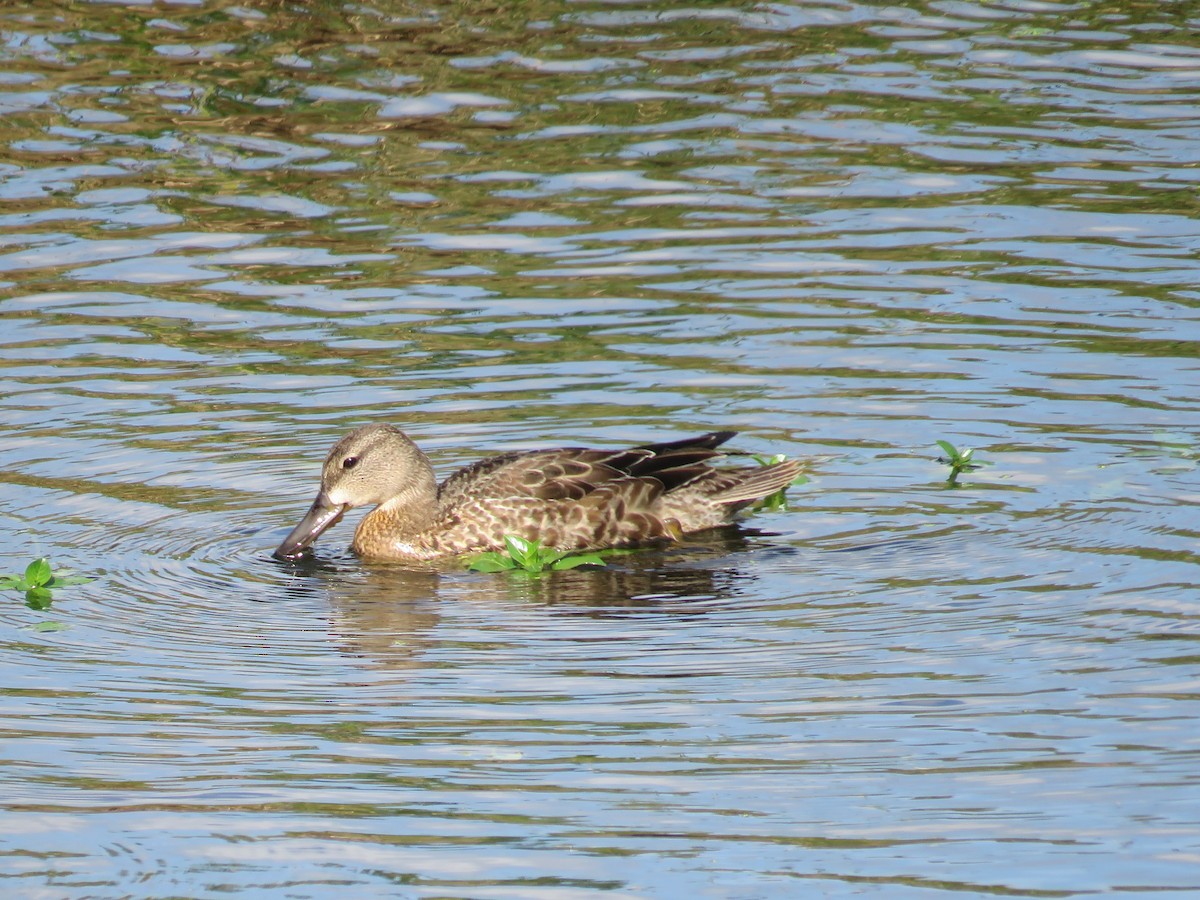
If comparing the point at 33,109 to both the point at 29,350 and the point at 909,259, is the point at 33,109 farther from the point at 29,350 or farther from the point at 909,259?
the point at 909,259

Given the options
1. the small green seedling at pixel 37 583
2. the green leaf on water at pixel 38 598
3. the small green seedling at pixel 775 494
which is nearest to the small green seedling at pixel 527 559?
the small green seedling at pixel 775 494

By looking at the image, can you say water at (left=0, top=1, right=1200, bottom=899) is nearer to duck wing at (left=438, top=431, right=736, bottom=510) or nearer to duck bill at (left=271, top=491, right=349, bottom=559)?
duck bill at (left=271, top=491, right=349, bottom=559)

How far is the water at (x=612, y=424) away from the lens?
7.00 m

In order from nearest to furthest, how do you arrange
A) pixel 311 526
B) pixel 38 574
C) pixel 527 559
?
pixel 38 574, pixel 527 559, pixel 311 526

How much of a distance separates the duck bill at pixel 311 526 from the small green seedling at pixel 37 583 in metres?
1.17

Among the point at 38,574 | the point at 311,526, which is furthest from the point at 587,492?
the point at 38,574

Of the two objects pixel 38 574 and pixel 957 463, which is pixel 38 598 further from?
pixel 957 463

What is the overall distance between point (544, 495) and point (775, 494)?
1.31 m

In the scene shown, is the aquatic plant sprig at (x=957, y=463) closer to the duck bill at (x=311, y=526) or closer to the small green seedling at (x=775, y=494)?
the small green seedling at (x=775, y=494)

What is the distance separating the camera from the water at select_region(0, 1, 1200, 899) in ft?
23.0

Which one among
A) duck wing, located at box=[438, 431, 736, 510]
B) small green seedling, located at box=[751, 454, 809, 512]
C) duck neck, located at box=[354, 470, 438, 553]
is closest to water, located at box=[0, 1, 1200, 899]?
small green seedling, located at box=[751, 454, 809, 512]

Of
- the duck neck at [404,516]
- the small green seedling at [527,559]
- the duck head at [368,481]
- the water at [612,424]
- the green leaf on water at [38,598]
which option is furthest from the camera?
the duck neck at [404,516]

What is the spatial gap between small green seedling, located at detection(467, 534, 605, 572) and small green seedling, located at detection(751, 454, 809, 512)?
113 cm

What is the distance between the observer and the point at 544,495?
1093cm
